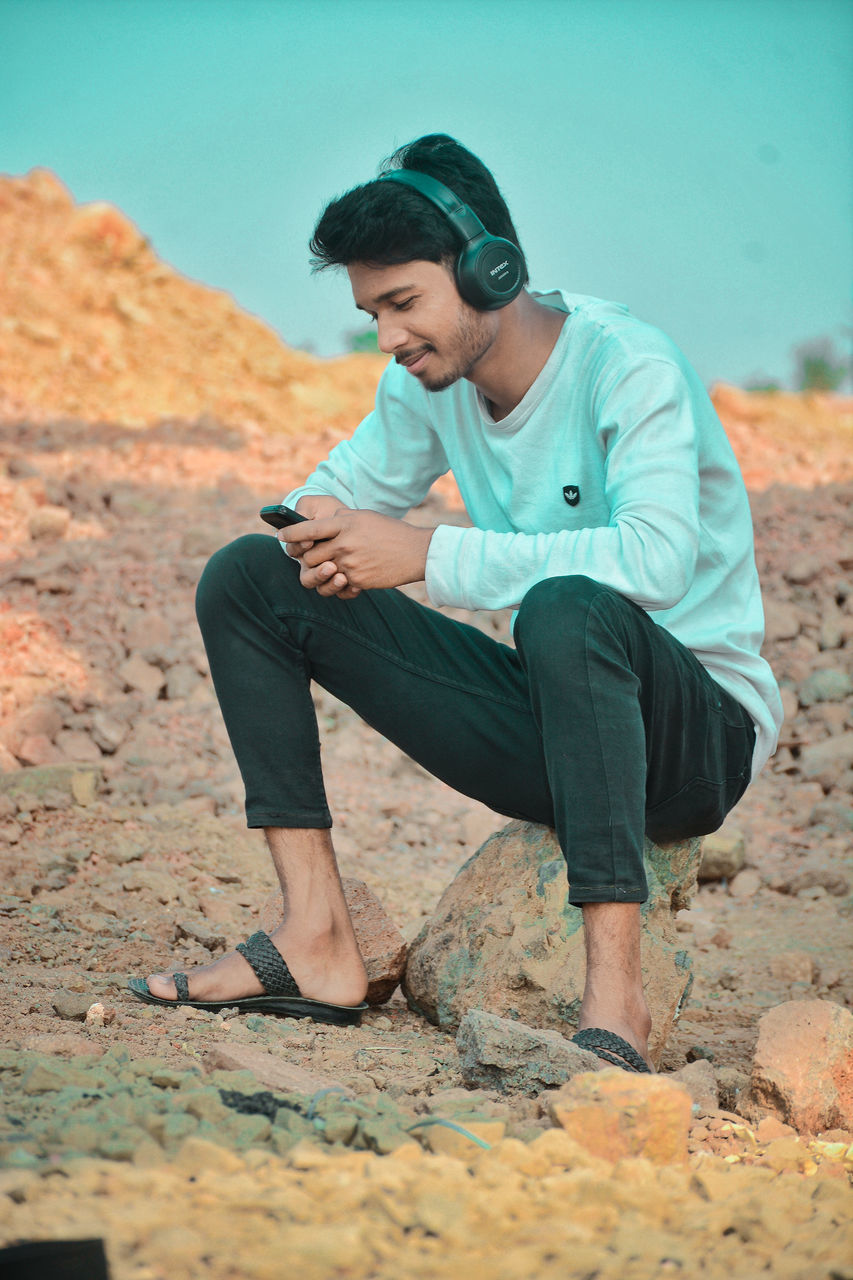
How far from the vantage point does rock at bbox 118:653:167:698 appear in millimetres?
5055

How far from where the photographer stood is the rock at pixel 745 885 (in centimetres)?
431

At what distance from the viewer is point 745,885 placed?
434cm

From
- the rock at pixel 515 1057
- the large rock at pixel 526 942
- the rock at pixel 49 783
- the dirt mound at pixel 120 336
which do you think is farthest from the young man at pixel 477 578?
the dirt mound at pixel 120 336

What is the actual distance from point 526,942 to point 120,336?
7688 millimetres

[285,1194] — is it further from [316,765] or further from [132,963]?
[132,963]

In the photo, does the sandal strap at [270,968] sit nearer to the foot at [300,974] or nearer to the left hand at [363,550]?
the foot at [300,974]

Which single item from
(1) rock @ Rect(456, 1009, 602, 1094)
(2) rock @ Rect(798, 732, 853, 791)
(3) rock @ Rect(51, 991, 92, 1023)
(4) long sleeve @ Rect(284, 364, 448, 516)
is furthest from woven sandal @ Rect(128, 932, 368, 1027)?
(2) rock @ Rect(798, 732, 853, 791)

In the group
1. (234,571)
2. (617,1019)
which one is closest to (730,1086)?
(617,1019)

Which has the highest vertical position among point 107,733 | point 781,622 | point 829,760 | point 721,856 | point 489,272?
point 489,272

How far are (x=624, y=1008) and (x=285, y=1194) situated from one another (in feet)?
2.59

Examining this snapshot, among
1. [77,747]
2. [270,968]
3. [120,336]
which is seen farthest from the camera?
[120,336]

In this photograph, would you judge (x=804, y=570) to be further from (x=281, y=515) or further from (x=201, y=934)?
(x=281, y=515)

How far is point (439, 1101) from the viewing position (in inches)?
69.0

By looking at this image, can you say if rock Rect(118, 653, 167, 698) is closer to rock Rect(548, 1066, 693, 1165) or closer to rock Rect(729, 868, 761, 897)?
rock Rect(729, 868, 761, 897)
